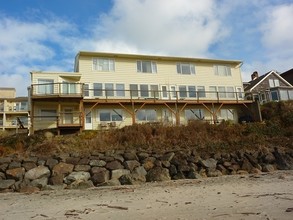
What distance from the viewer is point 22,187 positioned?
1684 cm

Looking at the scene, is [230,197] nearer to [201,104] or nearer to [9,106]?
[201,104]

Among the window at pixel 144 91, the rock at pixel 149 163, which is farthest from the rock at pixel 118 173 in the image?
the window at pixel 144 91

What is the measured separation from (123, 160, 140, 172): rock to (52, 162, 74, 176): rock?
323 cm

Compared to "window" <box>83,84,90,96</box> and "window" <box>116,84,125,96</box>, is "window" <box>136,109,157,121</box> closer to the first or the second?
"window" <box>116,84,125,96</box>

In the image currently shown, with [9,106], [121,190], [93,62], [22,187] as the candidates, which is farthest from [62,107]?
[9,106]

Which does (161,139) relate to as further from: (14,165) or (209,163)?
(14,165)

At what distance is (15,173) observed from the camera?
17609 millimetres

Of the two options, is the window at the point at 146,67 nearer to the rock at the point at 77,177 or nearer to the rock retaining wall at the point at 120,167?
the rock retaining wall at the point at 120,167

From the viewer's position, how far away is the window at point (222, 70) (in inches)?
1514

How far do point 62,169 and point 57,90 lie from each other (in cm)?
1280

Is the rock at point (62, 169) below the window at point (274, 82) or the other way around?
below

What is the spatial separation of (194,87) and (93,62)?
39.3ft

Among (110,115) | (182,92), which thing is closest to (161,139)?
(110,115)

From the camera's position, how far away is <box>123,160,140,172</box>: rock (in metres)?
18.9
